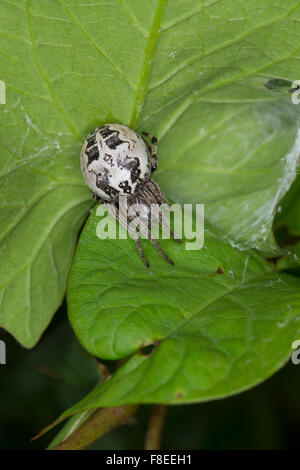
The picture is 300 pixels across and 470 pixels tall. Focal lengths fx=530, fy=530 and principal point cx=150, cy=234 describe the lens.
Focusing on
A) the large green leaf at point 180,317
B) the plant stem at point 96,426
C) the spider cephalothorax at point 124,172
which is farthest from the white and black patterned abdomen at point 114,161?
the plant stem at point 96,426

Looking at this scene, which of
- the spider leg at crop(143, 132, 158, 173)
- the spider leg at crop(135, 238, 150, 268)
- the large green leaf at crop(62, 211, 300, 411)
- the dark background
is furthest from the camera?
the dark background

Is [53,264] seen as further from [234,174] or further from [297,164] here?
[297,164]

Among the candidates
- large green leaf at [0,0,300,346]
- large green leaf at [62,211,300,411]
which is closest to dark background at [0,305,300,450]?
large green leaf at [0,0,300,346]

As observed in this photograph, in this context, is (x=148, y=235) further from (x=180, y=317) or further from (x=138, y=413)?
(x=138, y=413)

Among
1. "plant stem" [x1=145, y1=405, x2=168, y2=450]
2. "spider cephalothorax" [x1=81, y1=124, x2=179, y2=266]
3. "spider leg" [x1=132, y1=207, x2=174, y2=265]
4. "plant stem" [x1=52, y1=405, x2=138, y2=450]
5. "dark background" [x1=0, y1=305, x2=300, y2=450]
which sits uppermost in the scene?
"spider cephalothorax" [x1=81, y1=124, x2=179, y2=266]

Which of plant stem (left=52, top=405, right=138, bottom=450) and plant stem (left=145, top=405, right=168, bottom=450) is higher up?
plant stem (left=52, top=405, right=138, bottom=450)

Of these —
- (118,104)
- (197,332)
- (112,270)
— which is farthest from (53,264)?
(197,332)

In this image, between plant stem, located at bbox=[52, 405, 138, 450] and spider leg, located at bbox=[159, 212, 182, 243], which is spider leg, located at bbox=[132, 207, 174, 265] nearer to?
spider leg, located at bbox=[159, 212, 182, 243]

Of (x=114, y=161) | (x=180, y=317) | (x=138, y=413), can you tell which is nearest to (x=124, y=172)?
(x=114, y=161)
